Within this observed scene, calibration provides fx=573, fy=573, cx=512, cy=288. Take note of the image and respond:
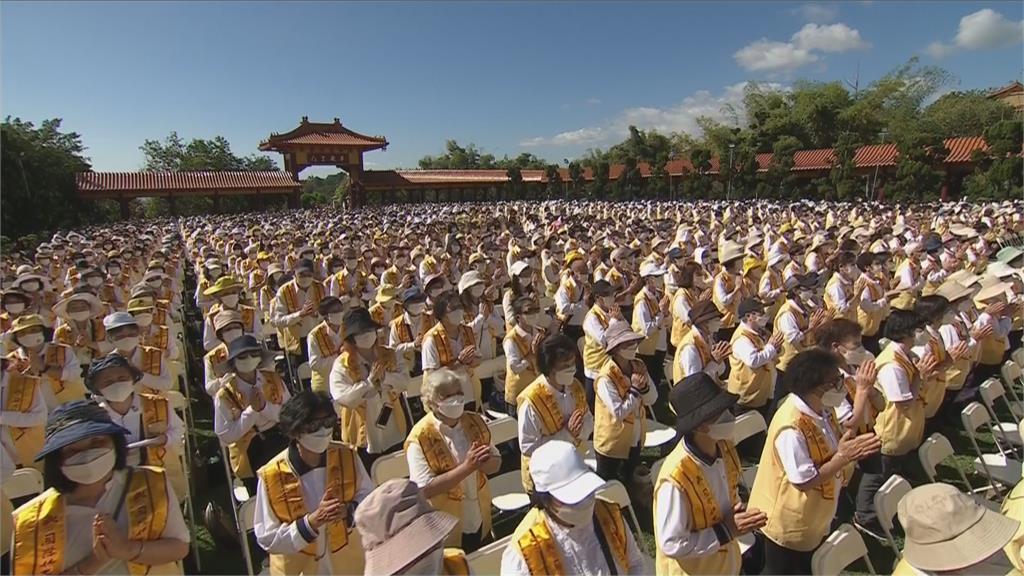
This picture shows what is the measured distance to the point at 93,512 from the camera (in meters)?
2.37

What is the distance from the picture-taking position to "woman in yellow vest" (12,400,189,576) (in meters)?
2.26

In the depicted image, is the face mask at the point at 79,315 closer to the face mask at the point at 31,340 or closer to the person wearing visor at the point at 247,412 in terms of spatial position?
the face mask at the point at 31,340

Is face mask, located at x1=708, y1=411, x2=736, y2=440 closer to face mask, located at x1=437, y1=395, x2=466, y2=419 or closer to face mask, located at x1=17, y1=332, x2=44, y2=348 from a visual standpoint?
face mask, located at x1=437, y1=395, x2=466, y2=419

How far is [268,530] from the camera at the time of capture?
8.86 feet

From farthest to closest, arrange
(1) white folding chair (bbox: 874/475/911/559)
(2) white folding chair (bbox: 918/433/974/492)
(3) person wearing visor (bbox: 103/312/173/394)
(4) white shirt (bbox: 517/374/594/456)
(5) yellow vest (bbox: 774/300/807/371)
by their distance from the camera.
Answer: (5) yellow vest (bbox: 774/300/807/371) < (3) person wearing visor (bbox: 103/312/173/394) < (2) white folding chair (bbox: 918/433/974/492) < (4) white shirt (bbox: 517/374/594/456) < (1) white folding chair (bbox: 874/475/911/559)

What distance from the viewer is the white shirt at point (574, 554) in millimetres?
2330

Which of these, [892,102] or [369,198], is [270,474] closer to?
[369,198]

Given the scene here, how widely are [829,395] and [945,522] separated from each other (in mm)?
1061

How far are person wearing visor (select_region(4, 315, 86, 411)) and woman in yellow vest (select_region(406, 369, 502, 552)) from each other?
3.51 metres

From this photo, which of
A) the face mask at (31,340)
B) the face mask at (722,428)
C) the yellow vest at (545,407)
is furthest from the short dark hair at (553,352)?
the face mask at (31,340)

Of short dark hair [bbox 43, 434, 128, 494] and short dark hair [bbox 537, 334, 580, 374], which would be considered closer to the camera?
short dark hair [bbox 43, 434, 128, 494]

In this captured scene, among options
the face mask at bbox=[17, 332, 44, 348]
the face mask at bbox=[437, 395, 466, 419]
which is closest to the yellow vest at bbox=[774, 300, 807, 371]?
the face mask at bbox=[437, 395, 466, 419]

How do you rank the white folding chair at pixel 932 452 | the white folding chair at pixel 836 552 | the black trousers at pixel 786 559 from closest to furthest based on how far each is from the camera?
the white folding chair at pixel 836 552 → the black trousers at pixel 786 559 → the white folding chair at pixel 932 452

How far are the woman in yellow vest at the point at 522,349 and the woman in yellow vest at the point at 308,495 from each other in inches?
102
